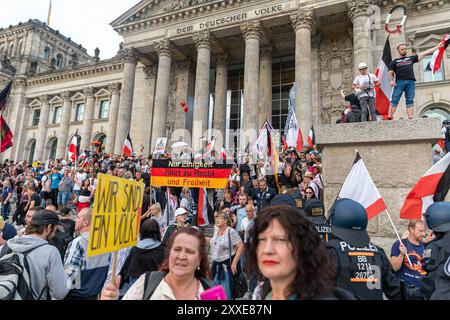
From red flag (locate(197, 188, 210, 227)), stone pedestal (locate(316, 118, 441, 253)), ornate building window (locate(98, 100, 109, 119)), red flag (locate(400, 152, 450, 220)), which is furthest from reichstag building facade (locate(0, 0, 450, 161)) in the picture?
red flag (locate(400, 152, 450, 220))

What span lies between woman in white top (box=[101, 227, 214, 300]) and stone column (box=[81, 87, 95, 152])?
118 ft

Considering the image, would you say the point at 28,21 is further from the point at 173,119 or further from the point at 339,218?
the point at 339,218

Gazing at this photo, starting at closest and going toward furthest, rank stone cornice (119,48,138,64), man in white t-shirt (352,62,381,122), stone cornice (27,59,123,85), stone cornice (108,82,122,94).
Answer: man in white t-shirt (352,62,381,122) → stone cornice (119,48,138,64) → stone cornice (108,82,122,94) → stone cornice (27,59,123,85)

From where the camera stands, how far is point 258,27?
2066 centimetres

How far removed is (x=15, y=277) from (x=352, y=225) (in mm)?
2883

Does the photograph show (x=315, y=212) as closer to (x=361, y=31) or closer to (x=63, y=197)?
(x=63, y=197)

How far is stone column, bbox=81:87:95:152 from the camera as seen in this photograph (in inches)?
1378

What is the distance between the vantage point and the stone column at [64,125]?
3612 centimetres

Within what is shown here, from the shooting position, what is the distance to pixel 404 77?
6.84 meters

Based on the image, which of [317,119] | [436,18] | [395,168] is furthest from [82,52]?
[395,168]

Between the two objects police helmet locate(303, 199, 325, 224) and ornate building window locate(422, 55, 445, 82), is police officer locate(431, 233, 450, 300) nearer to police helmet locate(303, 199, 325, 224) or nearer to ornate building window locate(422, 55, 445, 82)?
police helmet locate(303, 199, 325, 224)

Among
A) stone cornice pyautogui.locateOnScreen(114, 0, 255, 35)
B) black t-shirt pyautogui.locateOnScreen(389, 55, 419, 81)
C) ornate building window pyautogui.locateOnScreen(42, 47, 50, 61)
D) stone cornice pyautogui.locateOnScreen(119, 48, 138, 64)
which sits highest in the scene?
ornate building window pyautogui.locateOnScreen(42, 47, 50, 61)

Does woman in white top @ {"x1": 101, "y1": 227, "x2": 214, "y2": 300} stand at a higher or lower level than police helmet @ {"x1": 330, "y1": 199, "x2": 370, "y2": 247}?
lower
